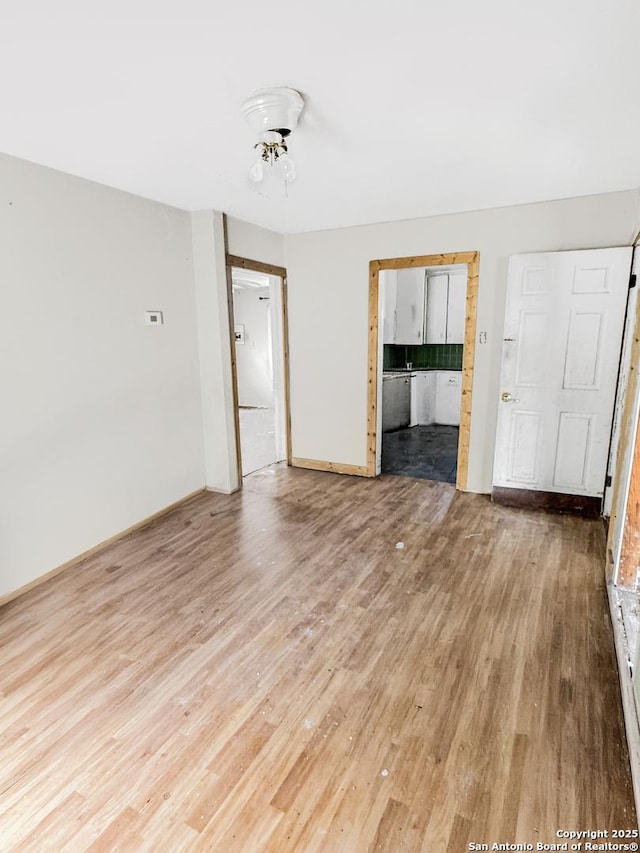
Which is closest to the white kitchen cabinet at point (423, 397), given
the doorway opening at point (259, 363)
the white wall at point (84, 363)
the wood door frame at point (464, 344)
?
the doorway opening at point (259, 363)

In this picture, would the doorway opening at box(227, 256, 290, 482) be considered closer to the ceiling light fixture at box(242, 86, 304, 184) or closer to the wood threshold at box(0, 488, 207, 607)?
the wood threshold at box(0, 488, 207, 607)

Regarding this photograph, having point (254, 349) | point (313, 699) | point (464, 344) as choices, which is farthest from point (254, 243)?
point (254, 349)

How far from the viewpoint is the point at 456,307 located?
6.95 metres

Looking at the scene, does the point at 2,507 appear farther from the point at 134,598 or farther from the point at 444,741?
the point at 444,741

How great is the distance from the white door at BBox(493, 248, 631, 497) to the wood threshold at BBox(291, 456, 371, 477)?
1.46 m

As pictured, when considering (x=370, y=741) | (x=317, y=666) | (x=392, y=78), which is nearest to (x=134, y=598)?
(x=317, y=666)

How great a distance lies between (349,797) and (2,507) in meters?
2.31

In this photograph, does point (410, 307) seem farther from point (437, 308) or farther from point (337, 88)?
point (337, 88)

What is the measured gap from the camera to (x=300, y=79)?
1.80 meters

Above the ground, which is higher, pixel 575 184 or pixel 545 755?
pixel 575 184

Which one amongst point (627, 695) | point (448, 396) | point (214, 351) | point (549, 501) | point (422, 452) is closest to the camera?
point (627, 695)

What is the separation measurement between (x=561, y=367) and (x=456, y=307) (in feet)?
11.9

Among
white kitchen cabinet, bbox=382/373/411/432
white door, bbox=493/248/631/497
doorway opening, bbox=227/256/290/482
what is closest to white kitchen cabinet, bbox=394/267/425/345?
white kitchen cabinet, bbox=382/373/411/432

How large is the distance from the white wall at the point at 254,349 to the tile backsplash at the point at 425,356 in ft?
7.97
